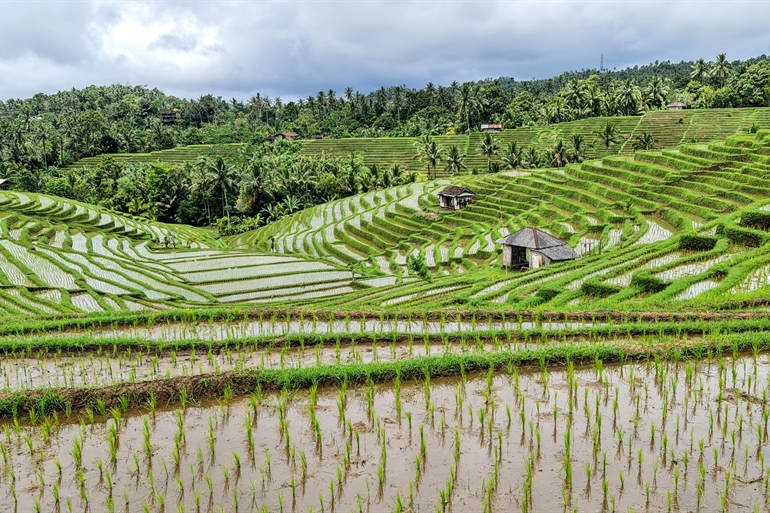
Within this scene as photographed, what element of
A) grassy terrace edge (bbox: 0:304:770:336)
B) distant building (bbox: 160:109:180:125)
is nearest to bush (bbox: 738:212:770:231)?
grassy terrace edge (bbox: 0:304:770:336)

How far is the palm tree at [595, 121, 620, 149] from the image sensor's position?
1866 inches

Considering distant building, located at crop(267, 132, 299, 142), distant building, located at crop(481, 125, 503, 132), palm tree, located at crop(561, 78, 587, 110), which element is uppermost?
palm tree, located at crop(561, 78, 587, 110)

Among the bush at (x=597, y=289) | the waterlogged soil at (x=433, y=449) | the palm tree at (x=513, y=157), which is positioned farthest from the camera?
the palm tree at (x=513, y=157)

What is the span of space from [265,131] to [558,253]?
60.2m

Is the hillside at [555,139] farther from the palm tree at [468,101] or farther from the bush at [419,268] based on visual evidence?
the bush at [419,268]

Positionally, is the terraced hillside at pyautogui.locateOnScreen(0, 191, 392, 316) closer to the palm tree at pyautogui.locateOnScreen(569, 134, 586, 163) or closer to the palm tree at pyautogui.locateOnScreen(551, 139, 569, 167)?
the palm tree at pyautogui.locateOnScreen(551, 139, 569, 167)

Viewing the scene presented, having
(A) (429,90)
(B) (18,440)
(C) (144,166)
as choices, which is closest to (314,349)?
(B) (18,440)

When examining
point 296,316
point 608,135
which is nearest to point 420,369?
point 296,316

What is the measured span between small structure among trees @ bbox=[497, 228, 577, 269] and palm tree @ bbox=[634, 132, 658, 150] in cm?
3381

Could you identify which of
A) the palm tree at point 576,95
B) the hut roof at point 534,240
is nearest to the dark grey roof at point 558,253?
the hut roof at point 534,240

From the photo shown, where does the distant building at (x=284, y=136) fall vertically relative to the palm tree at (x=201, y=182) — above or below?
above

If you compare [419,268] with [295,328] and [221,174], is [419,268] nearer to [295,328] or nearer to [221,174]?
[295,328]

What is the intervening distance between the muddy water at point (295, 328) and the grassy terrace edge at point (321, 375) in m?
1.72

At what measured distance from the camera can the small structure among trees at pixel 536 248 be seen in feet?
58.0
